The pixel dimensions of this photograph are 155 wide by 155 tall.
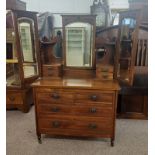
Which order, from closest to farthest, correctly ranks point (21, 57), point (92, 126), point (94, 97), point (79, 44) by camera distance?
point (94, 97), point (92, 126), point (79, 44), point (21, 57)

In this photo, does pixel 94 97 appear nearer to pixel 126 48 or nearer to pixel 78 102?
pixel 78 102

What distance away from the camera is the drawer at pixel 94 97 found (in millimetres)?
2037

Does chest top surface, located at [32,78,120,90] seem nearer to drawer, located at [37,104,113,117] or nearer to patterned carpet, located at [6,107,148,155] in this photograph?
drawer, located at [37,104,113,117]

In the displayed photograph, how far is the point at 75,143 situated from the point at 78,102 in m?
0.59

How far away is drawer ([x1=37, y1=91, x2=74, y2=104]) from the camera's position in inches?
82.4

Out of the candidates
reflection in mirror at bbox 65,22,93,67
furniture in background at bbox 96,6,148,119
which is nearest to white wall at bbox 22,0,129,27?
furniture in background at bbox 96,6,148,119

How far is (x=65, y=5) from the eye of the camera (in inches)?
134

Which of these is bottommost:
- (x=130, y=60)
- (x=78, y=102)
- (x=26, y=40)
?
(x=78, y=102)

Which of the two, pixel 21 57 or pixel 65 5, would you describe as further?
pixel 65 5

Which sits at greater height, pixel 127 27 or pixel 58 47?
pixel 127 27

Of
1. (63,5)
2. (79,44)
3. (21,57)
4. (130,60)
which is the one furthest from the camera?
(63,5)

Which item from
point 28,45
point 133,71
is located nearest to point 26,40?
point 28,45

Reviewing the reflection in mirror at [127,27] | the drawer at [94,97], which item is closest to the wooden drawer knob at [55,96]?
the drawer at [94,97]

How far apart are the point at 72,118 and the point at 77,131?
0.18m
